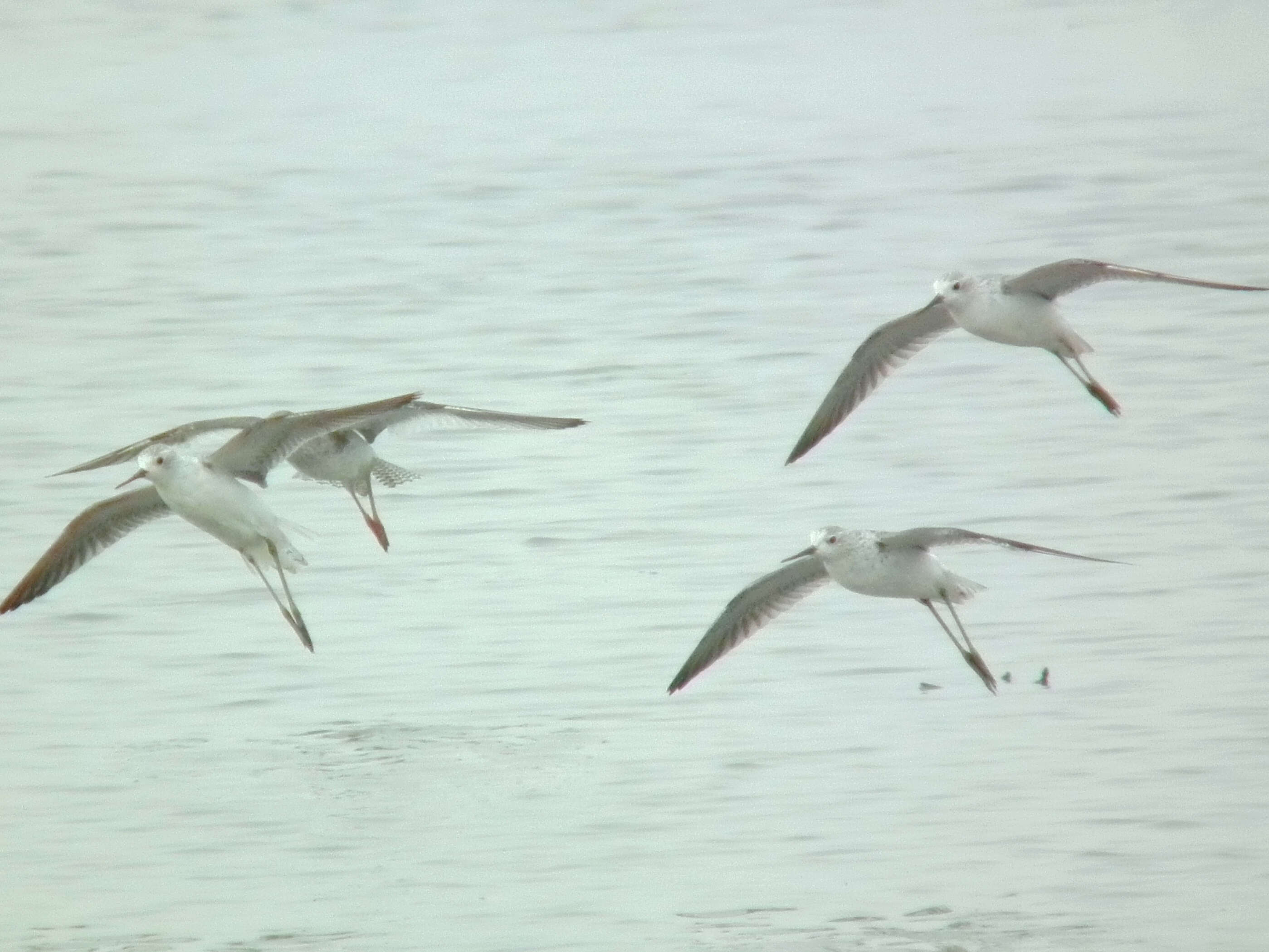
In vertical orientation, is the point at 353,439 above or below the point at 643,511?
above

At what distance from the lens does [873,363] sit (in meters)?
9.62

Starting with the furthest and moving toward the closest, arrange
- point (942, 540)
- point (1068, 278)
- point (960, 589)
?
point (1068, 278) → point (960, 589) → point (942, 540)

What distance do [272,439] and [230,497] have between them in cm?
24

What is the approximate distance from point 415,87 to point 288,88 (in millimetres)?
1144

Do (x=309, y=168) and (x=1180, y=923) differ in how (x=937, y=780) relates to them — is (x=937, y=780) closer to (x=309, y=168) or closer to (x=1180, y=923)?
(x=1180, y=923)

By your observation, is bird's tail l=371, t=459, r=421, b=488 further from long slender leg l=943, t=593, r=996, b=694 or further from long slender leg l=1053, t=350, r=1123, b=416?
long slender leg l=1053, t=350, r=1123, b=416

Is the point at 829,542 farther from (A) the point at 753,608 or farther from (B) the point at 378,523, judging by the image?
(B) the point at 378,523

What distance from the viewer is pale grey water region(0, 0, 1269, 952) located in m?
7.91

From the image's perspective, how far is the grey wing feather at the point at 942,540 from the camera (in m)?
7.69

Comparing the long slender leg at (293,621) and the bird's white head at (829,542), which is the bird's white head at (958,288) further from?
the long slender leg at (293,621)

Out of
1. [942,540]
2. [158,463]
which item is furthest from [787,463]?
[158,463]

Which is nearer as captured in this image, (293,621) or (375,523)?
(293,621)

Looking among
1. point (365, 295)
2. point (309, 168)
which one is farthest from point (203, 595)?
point (309, 168)

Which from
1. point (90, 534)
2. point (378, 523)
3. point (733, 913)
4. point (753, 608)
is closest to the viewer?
point (733, 913)
